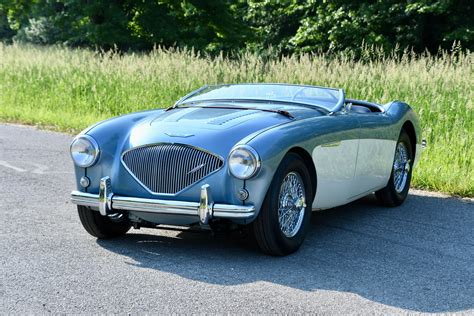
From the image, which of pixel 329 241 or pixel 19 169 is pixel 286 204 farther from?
pixel 19 169

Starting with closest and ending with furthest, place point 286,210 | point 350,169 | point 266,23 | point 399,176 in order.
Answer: point 286,210 → point 350,169 → point 399,176 → point 266,23

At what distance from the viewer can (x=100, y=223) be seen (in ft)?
19.7

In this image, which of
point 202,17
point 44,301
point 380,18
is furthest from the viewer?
point 202,17

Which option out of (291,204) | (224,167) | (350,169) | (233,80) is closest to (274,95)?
(350,169)

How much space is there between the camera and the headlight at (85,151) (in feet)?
19.3

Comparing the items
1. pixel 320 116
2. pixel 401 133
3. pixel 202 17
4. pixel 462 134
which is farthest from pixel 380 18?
pixel 320 116

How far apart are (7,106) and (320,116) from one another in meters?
11.4

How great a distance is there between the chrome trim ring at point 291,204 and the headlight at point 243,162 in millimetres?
361

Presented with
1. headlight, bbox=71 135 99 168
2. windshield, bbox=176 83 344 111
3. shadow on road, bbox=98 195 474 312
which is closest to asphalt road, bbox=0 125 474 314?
shadow on road, bbox=98 195 474 312

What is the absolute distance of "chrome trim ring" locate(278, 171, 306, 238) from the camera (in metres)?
5.64

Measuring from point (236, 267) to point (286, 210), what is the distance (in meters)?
0.63

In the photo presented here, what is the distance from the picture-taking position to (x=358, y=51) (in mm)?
25875

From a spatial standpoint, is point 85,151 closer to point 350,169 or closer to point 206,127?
point 206,127

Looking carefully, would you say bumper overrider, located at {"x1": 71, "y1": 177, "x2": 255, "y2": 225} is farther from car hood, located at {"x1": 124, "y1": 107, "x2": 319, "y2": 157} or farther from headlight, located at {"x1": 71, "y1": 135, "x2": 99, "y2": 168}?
car hood, located at {"x1": 124, "y1": 107, "x2": 319, "y2": 157}
